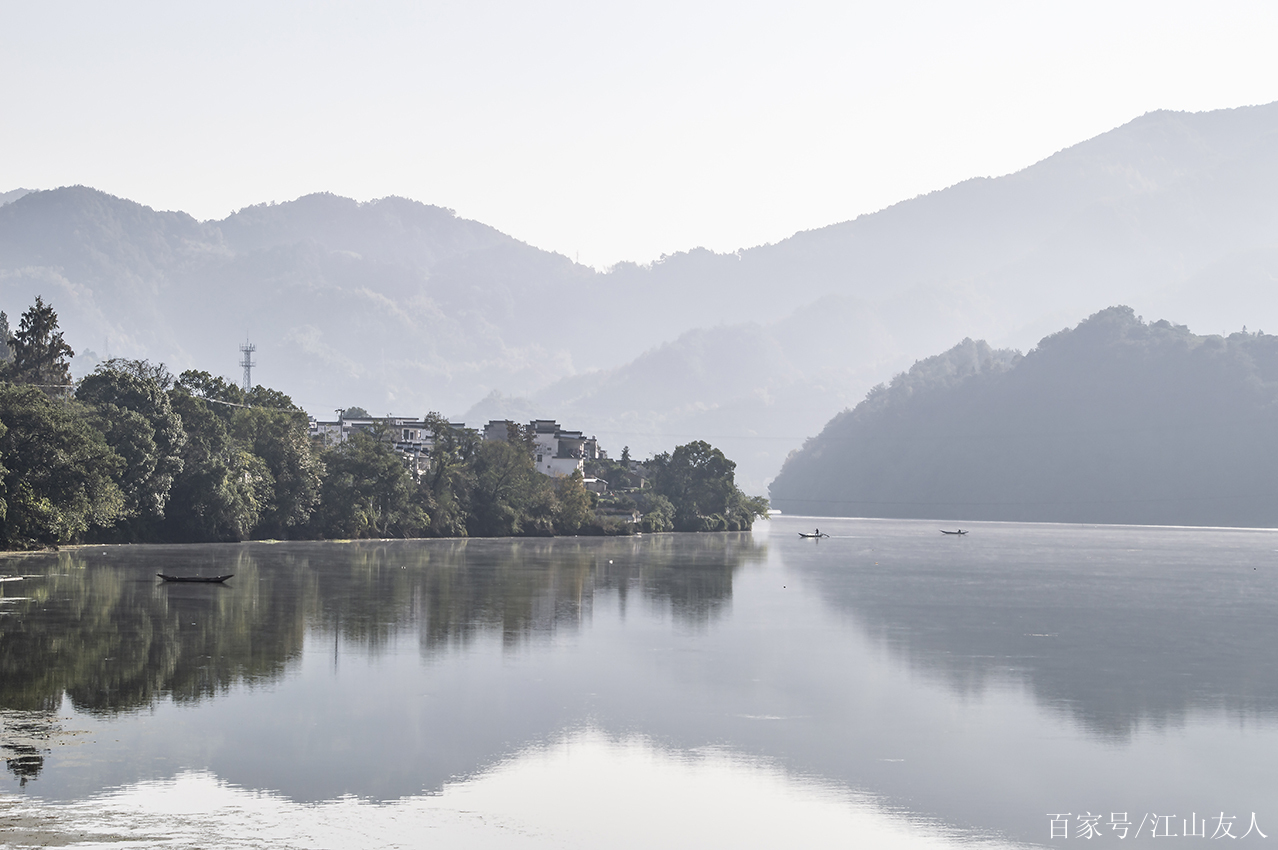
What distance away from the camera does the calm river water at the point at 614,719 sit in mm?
19266

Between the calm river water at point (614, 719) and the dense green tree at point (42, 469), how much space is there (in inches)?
460

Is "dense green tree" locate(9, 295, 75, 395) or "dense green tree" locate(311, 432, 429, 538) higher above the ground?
"dense green tree" locate(9, 295, 75, 395)

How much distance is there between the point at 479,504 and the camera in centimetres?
12825

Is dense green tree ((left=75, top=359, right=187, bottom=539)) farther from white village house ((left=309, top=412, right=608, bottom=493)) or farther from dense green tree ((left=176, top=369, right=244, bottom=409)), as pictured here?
white village house ((left=309, top=412, right=608, bottom=493))

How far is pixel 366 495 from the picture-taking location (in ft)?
359

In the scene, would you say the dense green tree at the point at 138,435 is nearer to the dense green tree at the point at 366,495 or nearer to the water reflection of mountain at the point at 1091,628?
the dense green tree at the point at 366,495

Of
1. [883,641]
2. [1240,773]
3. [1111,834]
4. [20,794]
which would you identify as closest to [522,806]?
[20,794]

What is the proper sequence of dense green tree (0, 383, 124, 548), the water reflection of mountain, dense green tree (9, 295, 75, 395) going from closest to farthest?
1. the water reflection of mountain
2. dense green tree (0, 383, 124, 548)
3. dense green tree (9, 295, 75, 395)

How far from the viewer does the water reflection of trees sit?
30812 millimetres

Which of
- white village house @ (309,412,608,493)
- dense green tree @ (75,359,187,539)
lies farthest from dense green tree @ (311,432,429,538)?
white village house @ (309,412,608,493)

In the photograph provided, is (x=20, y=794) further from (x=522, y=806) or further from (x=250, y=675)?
(x=250, y=675)

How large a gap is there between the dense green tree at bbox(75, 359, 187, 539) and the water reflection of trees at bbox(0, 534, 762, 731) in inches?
148

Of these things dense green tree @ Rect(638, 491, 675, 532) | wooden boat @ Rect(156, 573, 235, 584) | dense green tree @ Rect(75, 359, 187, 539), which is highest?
dense green tree @ Rect(75, 359, 187, 539)

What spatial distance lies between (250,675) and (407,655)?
595 cm
